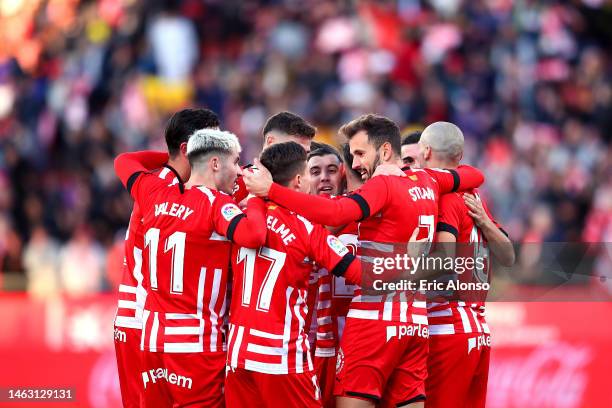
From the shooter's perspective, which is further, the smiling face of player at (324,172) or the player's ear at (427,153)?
the smiling face of player at (324,172)

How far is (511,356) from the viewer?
10719 millimetres

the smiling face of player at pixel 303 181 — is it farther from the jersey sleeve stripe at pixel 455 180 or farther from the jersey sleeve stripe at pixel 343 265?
the jersey sleeve stripe at pixel 455 180

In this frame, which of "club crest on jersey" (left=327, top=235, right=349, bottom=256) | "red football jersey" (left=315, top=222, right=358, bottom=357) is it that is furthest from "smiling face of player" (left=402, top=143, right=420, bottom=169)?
"club crest on jersey" (left=327, top=235, right=349, bottom=256)

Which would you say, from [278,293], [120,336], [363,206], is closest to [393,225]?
[363,206]

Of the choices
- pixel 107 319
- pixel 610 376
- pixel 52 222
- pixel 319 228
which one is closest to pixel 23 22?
pixel 52 222

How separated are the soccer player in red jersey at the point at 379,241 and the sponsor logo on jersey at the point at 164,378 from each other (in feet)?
3.13

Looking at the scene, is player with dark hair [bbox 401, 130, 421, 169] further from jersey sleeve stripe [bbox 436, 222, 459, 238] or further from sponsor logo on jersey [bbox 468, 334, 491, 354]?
sponsor logo on jersey [bbox 468, 334, 491, 354]

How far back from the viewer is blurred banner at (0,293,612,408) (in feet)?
34.7

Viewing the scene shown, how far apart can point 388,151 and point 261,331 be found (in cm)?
149

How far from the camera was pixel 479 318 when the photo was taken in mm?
7535

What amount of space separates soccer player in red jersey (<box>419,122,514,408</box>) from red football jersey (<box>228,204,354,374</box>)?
1.04 metres

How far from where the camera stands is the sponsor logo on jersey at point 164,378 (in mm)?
6754

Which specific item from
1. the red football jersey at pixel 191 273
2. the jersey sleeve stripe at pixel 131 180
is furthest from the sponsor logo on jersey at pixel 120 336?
the jersey sleeve stripe at pixel 131 180

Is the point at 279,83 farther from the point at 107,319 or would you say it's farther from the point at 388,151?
the point at 388,151
